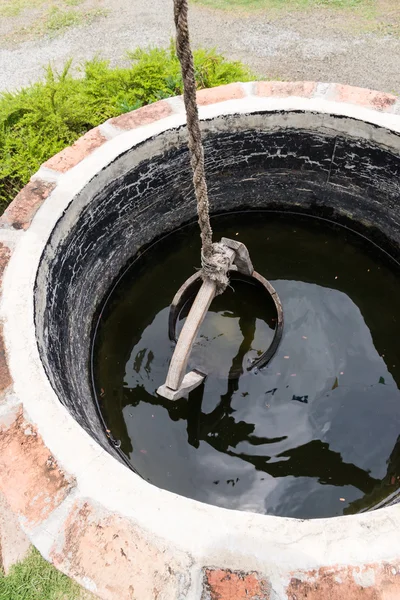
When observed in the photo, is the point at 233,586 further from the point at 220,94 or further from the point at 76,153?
the point at 220,94

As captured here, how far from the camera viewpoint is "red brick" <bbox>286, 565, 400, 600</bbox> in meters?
1.64

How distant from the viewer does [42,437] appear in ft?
6.77

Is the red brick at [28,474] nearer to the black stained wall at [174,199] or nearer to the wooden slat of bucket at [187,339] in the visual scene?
the black stained wall at [174,199]

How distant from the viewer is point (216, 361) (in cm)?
349

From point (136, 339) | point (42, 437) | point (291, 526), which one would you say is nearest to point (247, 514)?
point (291, 526)

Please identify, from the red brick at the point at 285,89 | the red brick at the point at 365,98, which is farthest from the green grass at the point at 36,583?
the red brick at the point at 365,98

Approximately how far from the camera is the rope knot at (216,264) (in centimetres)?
263

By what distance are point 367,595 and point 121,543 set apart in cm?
92

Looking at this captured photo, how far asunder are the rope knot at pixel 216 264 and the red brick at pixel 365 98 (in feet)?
5.16

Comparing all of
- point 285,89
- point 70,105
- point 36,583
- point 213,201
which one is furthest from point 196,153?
point 70,105

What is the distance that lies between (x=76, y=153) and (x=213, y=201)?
1331 millimetres

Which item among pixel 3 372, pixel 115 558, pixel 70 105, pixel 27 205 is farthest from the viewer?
pixel 70 105

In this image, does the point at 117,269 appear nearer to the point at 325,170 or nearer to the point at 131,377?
the point at 131,377

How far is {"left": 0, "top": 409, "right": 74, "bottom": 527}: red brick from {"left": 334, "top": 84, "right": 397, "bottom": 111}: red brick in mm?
2996
